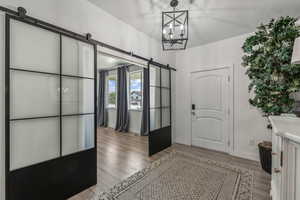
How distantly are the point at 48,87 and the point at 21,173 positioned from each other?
3.01 ft

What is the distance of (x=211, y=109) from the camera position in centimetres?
360

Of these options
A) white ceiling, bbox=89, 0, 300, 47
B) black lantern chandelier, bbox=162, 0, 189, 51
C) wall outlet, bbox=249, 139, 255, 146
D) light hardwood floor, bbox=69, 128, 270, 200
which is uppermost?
Result: white ceiling, bbox=89, 0, 300, 47

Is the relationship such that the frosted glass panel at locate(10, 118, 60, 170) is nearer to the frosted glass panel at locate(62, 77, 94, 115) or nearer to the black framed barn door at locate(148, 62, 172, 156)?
the frosted glass panel at locate(62, 77, 94, 115)

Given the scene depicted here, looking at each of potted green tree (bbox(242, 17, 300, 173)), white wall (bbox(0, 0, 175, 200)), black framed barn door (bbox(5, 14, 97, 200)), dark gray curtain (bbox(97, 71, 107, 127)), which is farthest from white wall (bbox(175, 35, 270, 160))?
dark gray curtain (bbox(97, 71, 107, 127))

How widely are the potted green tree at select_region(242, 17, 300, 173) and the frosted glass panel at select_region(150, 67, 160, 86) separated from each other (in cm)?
181

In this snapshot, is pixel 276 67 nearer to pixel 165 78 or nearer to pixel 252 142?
pixel 252 142

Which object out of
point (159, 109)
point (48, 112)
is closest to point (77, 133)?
point (48, 112)

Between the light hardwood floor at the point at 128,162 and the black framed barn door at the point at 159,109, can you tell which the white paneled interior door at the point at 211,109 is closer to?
the light hardwood floor at the point at 128,162

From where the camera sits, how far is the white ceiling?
6.93ft

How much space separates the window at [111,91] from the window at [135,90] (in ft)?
3.24

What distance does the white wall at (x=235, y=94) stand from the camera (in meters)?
3.00

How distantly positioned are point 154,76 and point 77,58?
182 centimetres

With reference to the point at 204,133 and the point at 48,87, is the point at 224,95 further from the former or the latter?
the point at 48,87

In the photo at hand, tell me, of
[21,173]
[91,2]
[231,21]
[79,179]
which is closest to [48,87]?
[21,173]
